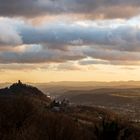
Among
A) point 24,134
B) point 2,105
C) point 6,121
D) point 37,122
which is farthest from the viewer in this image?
point 2,105

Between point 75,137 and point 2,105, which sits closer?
point 75,137

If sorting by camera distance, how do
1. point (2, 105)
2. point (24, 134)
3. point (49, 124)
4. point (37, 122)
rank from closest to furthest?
point (24, 134) < point (49, 124) < point (37, 122) < point (2, 105)

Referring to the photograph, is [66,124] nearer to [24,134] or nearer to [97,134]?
[97,134]

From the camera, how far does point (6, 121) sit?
9488cm

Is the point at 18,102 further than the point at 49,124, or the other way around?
the point at 18,102

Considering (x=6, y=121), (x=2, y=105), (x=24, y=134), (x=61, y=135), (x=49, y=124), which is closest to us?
(x=24, y=134)

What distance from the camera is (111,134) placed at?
80750 millimetres

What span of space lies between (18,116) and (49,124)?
18.2 meters

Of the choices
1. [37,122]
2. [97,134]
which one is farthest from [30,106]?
[97,134]

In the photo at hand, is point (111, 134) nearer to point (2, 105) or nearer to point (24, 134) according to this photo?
point (24, 134)

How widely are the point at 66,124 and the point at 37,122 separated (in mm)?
7602

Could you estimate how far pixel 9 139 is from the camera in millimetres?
70562

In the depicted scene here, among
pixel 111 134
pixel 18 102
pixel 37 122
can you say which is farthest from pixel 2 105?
pixel 111 134

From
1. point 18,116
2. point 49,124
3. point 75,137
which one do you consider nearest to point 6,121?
point 18,116
